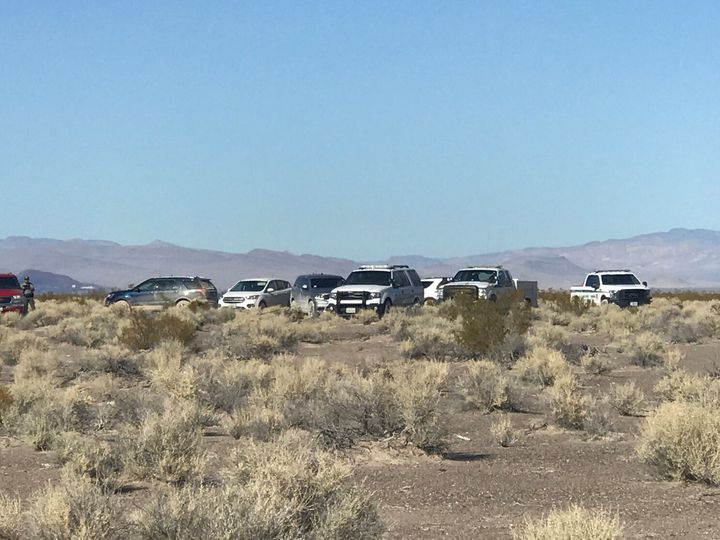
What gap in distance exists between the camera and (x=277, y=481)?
7219mm

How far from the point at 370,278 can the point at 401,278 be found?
1.25m

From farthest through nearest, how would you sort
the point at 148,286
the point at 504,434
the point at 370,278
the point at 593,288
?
the point at 593,288
the point at 148,286
the point at 370,278
the point at 504,434

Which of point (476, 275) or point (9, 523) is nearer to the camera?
point (9, 523)

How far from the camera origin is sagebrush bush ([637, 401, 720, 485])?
34.3 feet

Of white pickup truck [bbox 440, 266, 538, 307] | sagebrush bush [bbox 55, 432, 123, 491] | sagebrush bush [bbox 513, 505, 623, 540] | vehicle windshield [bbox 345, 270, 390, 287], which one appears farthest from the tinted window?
sagebrush bush [bbox 513, 505, 623, 540]

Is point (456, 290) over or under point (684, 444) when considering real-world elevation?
over

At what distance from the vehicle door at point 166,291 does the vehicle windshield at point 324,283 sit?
17.1 ft

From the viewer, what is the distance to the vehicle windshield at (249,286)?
43.2m

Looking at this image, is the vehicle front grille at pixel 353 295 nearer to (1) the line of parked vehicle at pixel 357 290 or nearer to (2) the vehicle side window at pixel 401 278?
(1) the line of parked vehicle at pixel 357 290

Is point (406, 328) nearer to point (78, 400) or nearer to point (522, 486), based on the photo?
point (78, 400)

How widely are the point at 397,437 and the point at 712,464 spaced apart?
387 centimetres

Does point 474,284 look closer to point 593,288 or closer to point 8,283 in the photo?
point 593,288

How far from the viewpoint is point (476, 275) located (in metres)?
38.2

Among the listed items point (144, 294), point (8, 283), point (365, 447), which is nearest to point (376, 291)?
point (144, 294)
